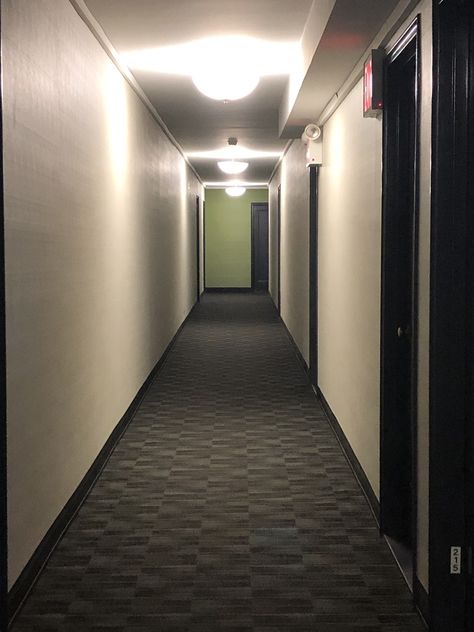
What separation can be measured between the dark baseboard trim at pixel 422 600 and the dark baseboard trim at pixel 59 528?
1.51 meters

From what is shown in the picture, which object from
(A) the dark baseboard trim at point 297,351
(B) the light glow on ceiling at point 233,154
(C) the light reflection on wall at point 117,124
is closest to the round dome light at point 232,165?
(B) the light glow on ceiling at point 233,154

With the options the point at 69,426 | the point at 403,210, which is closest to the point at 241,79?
the point at 403,210

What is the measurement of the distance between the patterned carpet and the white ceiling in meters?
2.43

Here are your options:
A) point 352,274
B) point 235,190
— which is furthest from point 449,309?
point 235,190

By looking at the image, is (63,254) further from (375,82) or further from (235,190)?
(235,190)

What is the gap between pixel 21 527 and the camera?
3082 millimetres

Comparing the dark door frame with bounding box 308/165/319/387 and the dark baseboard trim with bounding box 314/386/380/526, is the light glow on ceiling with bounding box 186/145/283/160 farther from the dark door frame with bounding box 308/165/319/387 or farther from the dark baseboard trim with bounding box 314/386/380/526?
the dark baseboard trim with bounding box 314/386/380/526

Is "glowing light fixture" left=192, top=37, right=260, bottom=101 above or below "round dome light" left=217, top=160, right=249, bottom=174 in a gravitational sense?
below

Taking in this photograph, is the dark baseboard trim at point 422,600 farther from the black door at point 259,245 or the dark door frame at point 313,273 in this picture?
the black door at point 259,245

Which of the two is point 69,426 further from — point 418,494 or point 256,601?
point 418,494

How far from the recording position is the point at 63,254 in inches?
152

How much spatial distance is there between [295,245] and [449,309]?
710 centimetres

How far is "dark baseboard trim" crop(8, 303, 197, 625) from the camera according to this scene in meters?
3.04

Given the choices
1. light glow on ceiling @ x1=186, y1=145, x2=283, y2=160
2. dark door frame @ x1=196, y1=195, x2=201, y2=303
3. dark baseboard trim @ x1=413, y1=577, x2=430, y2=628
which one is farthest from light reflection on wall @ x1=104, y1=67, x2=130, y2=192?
dark door frame @ x1=196, y1=195, x2=201, y2=303
